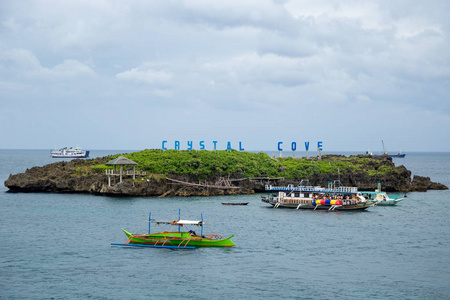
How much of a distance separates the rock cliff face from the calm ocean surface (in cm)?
2278

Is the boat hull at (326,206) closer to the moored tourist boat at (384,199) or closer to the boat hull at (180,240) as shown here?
the moored tourist boat at (384,199)

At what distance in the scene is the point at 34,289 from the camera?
160ft

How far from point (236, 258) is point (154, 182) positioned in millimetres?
63698

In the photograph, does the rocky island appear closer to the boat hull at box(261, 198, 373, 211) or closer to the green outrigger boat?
the boat hull at box(261, 198, 373, 211)

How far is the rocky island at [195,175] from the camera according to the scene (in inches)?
4838

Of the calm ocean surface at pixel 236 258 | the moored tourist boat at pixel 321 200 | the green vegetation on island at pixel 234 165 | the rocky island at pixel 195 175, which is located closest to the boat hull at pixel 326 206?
the moored tourist boat at pixel 321 200

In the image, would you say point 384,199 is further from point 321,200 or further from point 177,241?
point 177,241

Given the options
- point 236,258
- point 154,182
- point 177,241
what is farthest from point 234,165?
point 236,258

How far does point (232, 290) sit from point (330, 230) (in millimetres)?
34417

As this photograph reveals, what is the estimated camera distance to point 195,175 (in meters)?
130

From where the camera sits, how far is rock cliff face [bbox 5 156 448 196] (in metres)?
121

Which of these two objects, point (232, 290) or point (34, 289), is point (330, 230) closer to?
point (232, 290)

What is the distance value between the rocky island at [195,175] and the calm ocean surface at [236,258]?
24866mm

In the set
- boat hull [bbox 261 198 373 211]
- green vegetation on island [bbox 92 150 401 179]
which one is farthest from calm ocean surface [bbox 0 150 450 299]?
green vegetation on island [bbox 92 150 401 179]
